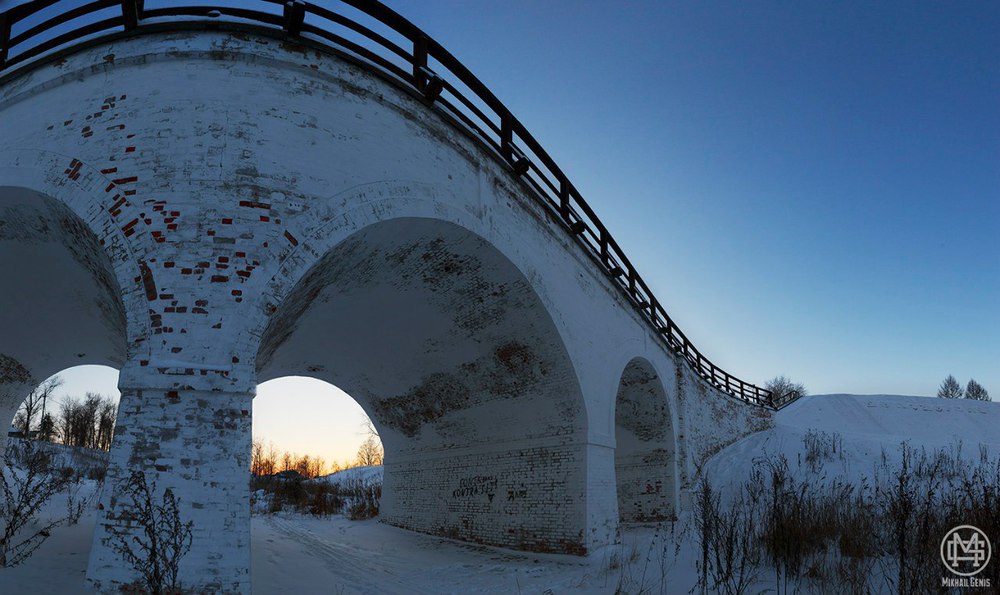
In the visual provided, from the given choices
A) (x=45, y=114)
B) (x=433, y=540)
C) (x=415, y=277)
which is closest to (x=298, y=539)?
(x=433, y=540)

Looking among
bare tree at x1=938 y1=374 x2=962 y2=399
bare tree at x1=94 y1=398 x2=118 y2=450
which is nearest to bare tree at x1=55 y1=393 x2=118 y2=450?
bare tree at x1=94 y1=398 x2=118 y2=450

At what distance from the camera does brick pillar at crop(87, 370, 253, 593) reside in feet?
15.3

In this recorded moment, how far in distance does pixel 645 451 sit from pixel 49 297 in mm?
12819

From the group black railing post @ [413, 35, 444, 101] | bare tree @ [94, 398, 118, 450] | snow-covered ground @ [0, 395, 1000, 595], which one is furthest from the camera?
bare tree @ [94, 398, 118, 450]

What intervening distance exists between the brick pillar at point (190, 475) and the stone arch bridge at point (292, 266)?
0.07 feet

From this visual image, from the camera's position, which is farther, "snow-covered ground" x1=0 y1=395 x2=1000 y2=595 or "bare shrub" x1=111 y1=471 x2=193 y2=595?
"snow-covered ground" x1=0 y1=395 x2=1000 y2=595

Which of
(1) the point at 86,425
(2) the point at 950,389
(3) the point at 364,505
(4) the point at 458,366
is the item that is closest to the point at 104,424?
(1) the point at 86,425

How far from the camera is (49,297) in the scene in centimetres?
841

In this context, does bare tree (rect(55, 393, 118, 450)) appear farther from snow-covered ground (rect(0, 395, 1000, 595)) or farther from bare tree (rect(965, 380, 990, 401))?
bare tree (rect(965, 380, 990, 401))

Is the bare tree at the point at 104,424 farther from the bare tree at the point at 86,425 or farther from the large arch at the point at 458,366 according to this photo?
the large arch at the point at 458,366

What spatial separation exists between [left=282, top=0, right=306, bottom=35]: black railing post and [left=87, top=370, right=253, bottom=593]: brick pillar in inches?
155

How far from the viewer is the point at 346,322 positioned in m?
9.05

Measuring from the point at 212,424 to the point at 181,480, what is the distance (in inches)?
19.5

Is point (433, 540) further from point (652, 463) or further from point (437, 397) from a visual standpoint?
point (652, 463)
